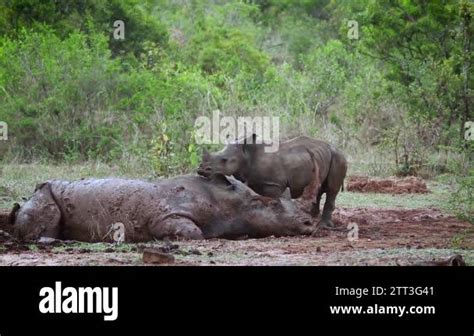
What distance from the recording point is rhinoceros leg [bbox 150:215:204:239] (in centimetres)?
1023

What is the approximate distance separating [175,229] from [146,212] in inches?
15.2

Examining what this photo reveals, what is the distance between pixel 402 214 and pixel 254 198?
280 centimetres

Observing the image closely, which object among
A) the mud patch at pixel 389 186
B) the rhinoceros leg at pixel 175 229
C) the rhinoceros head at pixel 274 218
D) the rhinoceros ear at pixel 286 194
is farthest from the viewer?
the mud patch at pixel 389 186

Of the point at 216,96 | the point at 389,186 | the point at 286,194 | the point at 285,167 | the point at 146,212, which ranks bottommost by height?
the point at 389,186

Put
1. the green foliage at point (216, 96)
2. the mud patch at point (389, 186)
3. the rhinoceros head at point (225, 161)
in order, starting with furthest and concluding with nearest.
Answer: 1. the green foliage at point (216, 96)
2. the mud patch at point (389, 186)
3. the rhinoceros head at point (225, 161)

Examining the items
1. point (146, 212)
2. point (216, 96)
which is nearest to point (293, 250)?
point (146, 212)

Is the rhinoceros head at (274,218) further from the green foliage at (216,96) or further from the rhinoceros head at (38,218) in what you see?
the green foliage at (216,96)

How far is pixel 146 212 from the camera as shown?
34.3 ft

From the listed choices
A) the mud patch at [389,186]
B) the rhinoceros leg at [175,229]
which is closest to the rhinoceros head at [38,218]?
the rhinoceros leg at [175,229]

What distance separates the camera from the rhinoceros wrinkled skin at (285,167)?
35.7ft

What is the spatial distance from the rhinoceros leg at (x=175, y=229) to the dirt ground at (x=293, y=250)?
19 cm

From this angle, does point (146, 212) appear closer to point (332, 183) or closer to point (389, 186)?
point (332, 183)
